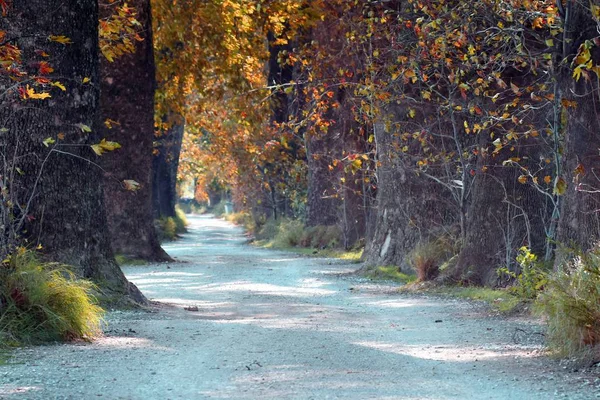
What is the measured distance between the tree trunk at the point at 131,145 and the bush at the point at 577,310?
15.2 metres

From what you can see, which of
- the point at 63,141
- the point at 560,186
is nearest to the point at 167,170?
the point at 63,141

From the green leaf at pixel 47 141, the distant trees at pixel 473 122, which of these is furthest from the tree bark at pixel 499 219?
the green leaf at pixel 47 141

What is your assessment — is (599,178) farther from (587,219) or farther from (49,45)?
(49,45)

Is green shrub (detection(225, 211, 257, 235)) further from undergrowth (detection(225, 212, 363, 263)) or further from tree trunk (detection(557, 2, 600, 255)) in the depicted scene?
tree trunk (detection(557, 2, 600, 255))

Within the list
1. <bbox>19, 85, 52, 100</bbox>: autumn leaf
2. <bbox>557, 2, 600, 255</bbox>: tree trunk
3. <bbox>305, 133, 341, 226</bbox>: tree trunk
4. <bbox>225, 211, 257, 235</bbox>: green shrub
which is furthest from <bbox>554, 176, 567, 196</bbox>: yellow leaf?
<bbox>225, 211, 257, 235</bbox>: green shrub

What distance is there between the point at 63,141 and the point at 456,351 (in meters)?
5.46

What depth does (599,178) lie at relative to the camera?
495 inches

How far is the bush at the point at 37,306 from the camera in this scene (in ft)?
33.8

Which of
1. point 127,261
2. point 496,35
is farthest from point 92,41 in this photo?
point 127,261

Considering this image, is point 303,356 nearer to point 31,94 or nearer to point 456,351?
point 456,351

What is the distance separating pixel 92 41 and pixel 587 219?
6370mm

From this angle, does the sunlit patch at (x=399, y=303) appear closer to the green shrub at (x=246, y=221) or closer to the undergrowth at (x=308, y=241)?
the undergrowth at (x=308, y=241)

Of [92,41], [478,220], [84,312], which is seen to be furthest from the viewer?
[478,220]

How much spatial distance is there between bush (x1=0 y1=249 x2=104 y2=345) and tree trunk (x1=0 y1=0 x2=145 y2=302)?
1571mm
